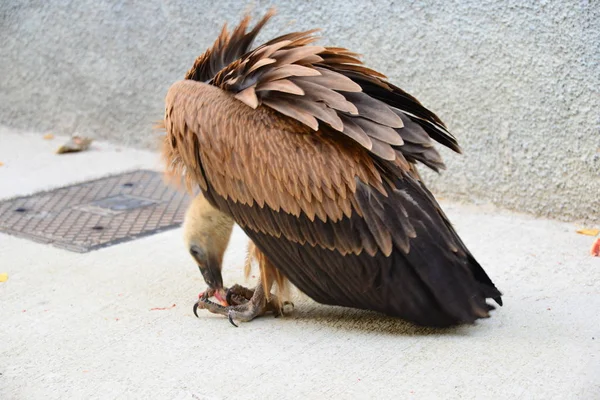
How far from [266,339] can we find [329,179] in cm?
75

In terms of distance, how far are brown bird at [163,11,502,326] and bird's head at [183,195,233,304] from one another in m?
0.23

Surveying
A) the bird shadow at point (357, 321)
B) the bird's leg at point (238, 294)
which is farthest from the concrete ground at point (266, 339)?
the bird's leg at point (238, 294)

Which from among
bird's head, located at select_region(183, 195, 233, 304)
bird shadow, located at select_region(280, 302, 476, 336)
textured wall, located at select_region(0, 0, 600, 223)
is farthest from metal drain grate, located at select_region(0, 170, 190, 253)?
bird shadow, located at select_region(280, 302, 476, 336)

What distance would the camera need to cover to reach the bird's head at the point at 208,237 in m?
3.54

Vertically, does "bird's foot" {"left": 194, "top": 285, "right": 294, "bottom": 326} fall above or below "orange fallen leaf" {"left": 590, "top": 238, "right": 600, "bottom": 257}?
below

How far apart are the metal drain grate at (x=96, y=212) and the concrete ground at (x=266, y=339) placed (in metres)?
0.20

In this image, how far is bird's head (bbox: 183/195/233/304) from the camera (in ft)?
11.6

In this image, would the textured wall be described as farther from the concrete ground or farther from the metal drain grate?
the metal drain grate

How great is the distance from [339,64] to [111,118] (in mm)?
3923

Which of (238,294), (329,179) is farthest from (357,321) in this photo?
(329,179)

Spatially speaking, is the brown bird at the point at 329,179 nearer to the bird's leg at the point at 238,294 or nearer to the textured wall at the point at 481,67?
the bird's leg at the point at 238,294

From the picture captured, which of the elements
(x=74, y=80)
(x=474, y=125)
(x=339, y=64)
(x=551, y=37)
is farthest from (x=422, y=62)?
(x=74, y=80)

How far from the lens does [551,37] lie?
461 centimetres

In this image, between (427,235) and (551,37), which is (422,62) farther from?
(427,235)
